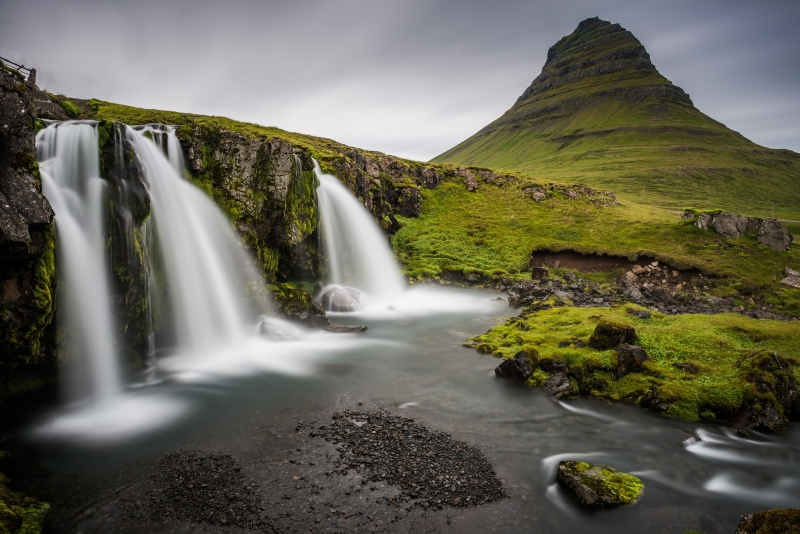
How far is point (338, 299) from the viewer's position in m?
32.0

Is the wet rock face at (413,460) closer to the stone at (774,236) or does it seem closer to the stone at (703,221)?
the stone at (774,236)

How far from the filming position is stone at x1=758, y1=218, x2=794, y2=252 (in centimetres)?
3885

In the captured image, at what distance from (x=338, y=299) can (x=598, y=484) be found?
23487 millimetres

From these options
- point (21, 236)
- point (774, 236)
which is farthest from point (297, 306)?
point (774, 236)

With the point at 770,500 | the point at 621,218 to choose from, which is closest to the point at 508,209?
the point at 621,218

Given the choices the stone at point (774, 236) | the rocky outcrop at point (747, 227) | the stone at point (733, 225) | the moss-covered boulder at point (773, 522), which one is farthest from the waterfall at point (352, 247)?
the stone at point (774, 236)

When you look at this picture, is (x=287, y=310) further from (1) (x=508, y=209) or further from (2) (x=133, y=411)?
(1) (x=508, y=209)

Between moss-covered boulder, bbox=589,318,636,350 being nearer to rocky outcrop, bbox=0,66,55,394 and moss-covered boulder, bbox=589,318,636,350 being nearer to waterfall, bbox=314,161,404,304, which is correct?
waterfall, bbox=314,161,404,304

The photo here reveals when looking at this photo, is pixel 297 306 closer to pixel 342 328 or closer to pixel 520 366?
pixel 342 328

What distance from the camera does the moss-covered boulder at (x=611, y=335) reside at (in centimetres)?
1931

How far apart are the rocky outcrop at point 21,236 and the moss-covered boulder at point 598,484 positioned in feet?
56.4

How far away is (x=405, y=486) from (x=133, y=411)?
35.4 ft

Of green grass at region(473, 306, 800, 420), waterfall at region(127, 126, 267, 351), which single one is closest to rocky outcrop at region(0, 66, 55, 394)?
waterfall at region(127, 126, 267, 351)

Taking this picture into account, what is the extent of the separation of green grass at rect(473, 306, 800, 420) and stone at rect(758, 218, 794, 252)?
74.3 feet
